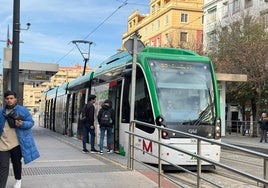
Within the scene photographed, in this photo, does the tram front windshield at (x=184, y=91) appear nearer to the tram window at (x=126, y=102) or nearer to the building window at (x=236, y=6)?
the tram window at (x=126, y=102)

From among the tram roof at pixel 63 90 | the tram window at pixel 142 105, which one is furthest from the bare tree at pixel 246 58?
the tram window at pixel 142 105

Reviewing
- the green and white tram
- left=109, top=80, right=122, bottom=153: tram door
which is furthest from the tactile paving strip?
left=109, top=80, right=122, bottom=153: tram door

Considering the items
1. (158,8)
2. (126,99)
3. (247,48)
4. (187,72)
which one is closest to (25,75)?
(126,99)

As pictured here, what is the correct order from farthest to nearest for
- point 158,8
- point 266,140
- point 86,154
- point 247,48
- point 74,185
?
point 158,8 → point 247,48 → point 266,140 → point 86,154 → point 74,185

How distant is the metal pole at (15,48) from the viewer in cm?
1155

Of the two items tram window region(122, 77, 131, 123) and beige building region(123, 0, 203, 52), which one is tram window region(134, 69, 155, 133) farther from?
beige building region(123, 0, 203, 52)

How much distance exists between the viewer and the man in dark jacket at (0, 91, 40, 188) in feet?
23.1

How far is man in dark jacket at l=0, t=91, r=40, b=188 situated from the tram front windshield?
4774 mm

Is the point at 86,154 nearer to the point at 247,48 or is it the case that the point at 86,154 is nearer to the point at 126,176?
the point at 126,176

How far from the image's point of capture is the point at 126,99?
1330cm

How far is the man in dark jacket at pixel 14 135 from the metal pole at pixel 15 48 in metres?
4.45

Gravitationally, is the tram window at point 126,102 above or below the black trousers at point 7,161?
above

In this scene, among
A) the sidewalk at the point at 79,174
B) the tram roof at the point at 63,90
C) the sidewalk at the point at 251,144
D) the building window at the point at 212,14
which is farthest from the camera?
the building window at the point at 212,14

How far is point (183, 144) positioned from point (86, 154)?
3.11m
